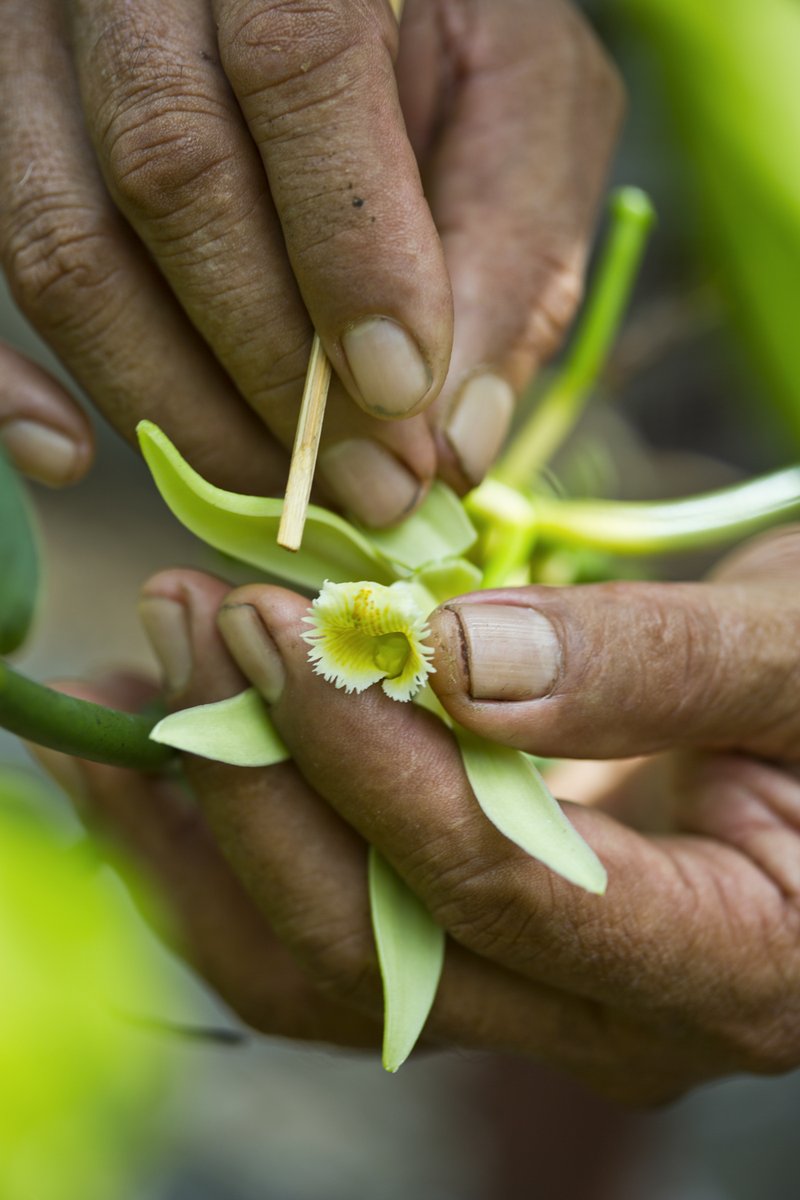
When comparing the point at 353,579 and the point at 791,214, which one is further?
the point at 791,214

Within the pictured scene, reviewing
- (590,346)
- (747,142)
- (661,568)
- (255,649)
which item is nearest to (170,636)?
(255,649)

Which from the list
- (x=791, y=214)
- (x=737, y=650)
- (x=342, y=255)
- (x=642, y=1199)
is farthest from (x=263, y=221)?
(x=642, y=1199)

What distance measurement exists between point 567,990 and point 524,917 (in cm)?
11

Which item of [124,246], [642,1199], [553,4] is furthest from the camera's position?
[642,1199]

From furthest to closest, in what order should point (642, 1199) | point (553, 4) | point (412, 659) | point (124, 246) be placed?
point (642, 1199) < point (553, 4) < point (124, 246) < point (412, 659)

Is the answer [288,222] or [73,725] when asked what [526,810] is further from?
[288,222]

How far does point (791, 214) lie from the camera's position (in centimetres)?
105

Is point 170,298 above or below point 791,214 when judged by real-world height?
above

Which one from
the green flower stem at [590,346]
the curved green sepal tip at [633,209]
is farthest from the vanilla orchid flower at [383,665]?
the curved green sepal tip at [633,209]

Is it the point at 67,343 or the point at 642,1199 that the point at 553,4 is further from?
the point at 642,1199

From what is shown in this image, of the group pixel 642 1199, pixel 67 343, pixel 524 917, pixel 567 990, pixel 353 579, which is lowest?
pixel 642 1199

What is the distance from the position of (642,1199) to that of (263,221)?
50.5 inches

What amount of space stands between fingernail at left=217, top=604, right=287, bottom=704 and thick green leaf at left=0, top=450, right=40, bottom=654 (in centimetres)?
10

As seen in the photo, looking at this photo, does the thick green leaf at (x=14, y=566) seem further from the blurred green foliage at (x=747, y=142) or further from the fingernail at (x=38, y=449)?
the blurred green foliage at (x=747, y=142)
